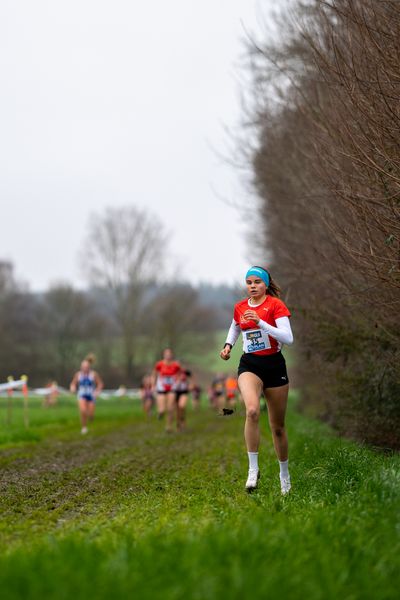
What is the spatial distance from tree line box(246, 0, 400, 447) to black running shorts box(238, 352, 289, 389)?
6.06 ft

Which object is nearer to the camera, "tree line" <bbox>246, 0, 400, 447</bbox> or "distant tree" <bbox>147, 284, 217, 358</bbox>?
"tree line" <bbox>246, 0, 400, 447</bbox>

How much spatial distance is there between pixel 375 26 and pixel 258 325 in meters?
3.29

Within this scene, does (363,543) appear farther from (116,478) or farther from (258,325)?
(116,478)

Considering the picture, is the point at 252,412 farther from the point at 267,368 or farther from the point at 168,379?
the point at 168,379

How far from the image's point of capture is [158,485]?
9344 millimetres

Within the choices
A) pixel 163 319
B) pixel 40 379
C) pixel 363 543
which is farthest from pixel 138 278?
pixel 363 543

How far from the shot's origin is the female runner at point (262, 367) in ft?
27.3

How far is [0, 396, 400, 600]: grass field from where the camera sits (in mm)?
4211

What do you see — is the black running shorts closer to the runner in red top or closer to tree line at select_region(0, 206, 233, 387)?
the runner in red top

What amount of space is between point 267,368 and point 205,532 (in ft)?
10.7

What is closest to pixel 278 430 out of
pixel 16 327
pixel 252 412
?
pixel 252 412

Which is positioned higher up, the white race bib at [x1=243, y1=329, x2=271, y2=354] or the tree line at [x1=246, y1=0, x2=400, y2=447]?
A: the tree line at [x1=246, y1=0, x2=400, y2=447]

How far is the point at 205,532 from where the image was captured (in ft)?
17.7

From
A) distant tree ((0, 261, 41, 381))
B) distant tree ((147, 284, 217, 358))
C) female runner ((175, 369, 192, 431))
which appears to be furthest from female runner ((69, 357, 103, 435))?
distant tree ((147, 284, 217, 358))
